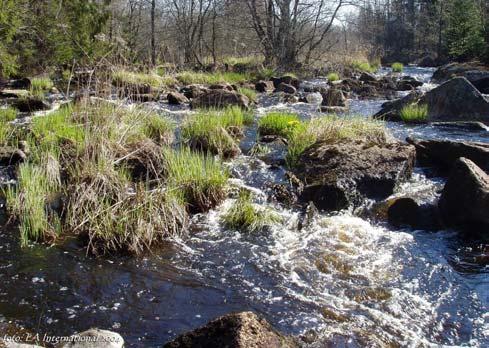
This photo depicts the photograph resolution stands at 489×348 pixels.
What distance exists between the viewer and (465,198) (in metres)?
5.48

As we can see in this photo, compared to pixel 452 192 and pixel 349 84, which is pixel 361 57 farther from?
pixel 452 192

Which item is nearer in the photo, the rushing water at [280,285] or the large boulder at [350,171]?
the rushing water at [280,285]

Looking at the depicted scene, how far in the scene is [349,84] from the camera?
1844 centimetres

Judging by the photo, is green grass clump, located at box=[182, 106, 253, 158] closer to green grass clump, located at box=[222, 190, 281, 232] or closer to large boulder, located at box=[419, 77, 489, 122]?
green grass clump, located at box=[222, 190, 281, 232]

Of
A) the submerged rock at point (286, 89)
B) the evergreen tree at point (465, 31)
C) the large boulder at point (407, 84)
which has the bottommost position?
the submerged rock at point (286, 89)

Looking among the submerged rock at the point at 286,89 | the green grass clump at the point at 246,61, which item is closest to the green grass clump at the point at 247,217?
the submerged rock at the point at 286,89

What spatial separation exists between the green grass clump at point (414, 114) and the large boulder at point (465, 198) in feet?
18.3

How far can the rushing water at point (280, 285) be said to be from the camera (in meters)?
3.52

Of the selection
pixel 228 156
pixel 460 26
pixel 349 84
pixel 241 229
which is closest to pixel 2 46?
pixel 228 156

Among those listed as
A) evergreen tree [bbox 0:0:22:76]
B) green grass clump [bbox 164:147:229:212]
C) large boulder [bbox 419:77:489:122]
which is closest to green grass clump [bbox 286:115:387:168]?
green grass clump [bbox 164:147:229:212]

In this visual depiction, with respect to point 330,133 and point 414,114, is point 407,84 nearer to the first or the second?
point 414,114

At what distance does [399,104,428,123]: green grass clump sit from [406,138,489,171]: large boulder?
3190mm

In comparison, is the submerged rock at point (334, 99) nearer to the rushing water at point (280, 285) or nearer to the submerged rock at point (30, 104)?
the submerged rock at point (30, 104)

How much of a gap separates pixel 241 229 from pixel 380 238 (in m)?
1.54
